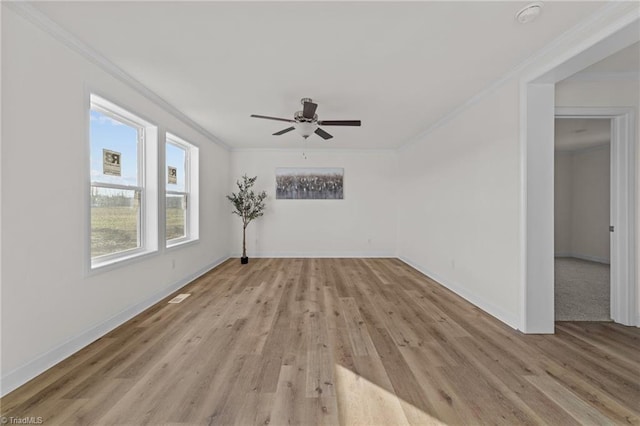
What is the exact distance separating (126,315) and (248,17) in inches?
120

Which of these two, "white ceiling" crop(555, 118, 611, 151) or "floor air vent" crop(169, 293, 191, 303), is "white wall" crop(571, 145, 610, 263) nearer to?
"white ceiling" crop(555, 118, 611, 151)

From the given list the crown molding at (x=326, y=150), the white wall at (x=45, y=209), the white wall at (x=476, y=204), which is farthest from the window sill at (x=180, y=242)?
the white wall at (x=476, y=204)

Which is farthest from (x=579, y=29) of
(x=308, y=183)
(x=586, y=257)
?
(x=586, y=257)

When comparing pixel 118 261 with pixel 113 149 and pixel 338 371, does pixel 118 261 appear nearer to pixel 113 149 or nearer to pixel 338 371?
pixel 113 149

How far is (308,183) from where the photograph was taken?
6.11 meters

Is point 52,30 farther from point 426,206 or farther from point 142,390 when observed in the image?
point 426,206

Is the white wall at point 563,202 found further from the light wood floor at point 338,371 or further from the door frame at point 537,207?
the door frame at point 537,207

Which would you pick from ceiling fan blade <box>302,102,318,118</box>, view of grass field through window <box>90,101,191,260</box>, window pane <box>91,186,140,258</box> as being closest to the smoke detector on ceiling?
ceiling fan blade <box>302,102,318,118</box>

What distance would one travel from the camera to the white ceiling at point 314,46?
5.82 feet

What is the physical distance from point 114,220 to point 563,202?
30.7ft

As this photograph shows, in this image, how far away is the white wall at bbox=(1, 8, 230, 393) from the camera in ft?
5.47

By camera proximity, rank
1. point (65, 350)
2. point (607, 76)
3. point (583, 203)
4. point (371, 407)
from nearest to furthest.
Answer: point (371, 407), point (65, 350), point (607, 76), point (583, 203)

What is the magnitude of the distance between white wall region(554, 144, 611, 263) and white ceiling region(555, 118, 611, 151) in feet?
1.33

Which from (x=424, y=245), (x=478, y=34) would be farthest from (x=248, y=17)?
(x=424, y=245)
